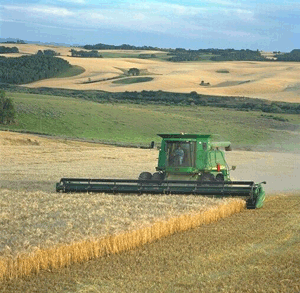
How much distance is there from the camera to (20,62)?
96.9m

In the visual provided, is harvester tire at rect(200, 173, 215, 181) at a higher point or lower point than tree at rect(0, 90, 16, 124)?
higher

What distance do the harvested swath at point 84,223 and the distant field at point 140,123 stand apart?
1337 inches

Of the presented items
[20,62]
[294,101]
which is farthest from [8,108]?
[20,62]

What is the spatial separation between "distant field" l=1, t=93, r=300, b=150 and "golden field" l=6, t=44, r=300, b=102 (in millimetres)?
15523

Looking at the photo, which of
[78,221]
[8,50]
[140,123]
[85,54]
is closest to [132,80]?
[8,50]

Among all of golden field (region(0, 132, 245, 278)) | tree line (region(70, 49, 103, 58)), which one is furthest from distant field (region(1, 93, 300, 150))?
tree line (region(70, 49, 103, 58))

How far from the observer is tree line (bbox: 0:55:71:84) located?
94562 millimetres

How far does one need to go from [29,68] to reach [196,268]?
294ft

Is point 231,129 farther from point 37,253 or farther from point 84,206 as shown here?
point 37,253

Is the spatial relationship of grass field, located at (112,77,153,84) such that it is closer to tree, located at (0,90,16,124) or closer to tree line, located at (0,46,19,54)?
tree line, located at (0,46,19,54)

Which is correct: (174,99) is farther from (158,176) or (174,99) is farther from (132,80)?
(158,176)

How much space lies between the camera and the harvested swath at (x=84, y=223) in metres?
10.1

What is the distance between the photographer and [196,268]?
10.2 metres

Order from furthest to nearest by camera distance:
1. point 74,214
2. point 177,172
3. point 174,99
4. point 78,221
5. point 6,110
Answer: point 174,99 → point 6,110 → point 177,172 → point 74,214 → point 78,221
